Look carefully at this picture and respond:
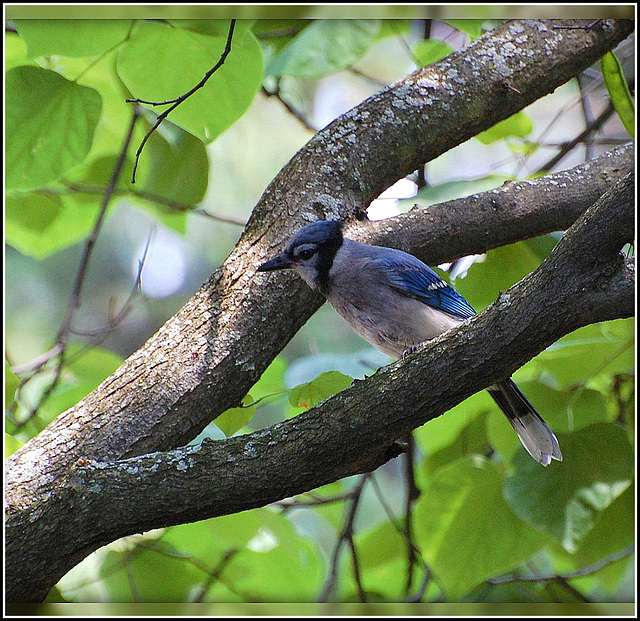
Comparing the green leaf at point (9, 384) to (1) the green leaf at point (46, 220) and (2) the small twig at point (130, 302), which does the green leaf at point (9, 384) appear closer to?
(2) the small twig at point (130, 302)

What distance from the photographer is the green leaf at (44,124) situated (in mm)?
1448

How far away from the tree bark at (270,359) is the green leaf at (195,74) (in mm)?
210

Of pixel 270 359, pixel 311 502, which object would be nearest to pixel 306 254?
pixel 270 359

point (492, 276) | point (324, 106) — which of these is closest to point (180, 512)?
point (492, 276)

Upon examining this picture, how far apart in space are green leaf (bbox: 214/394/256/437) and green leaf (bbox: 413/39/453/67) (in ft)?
3.62

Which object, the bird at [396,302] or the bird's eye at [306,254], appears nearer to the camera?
the bird's eye at [306,254]

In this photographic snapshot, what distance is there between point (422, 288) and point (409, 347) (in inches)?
5.7

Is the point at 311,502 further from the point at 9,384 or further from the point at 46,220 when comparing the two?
the point at 46,220

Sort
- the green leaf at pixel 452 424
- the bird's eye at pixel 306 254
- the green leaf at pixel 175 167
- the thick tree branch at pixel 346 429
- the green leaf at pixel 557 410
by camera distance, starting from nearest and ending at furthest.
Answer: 1. the thick tree branch at pixel 346 429
2. the bird's eye at pixel 306 254
3. the green leaf at pixel 557 410
4. the green leaf at pixel 175 167
5. the green leaf at pixel 452 424

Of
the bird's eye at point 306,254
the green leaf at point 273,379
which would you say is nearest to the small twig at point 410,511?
the green leaf at point 273,379

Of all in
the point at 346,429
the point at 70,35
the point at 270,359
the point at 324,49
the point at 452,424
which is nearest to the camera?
the point at 346,429

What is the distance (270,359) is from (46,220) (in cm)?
89

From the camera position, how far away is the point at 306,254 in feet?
4.75

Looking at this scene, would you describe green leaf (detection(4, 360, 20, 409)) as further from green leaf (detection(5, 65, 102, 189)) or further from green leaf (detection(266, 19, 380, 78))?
green leaf (detection(266, 19, 380, 78))
